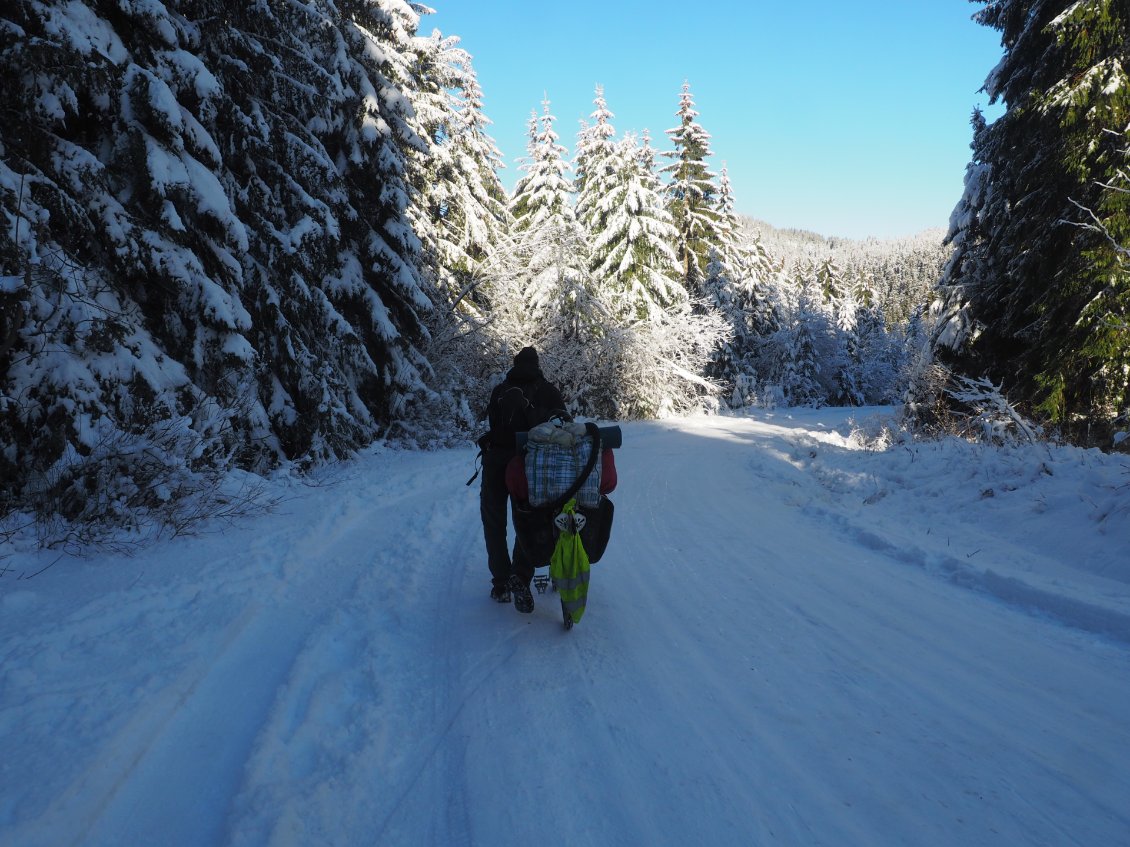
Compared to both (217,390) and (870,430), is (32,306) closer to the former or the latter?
(217,390)

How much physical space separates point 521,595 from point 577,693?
3.76 feet

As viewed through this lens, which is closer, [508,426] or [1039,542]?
[508,426]

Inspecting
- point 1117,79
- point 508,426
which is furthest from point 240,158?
point 1117,79

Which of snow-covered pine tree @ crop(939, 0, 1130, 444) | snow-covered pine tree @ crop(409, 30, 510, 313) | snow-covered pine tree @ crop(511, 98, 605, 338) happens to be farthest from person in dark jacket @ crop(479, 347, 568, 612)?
snow-covered pine tree @ crop(511, 98, 605, 338)

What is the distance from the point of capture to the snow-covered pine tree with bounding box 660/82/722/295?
3161 cm

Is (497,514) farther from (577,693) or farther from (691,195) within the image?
(691,195)

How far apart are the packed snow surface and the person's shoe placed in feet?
0.32

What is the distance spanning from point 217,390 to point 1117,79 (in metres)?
14.8

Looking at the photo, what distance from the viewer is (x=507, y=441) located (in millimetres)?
4629

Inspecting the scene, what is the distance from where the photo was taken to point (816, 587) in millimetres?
5152

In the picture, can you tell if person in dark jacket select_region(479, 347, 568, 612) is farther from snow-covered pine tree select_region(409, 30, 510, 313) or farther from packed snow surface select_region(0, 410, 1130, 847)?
snow-covered pine tree select_region(409, 30, 510, 313)

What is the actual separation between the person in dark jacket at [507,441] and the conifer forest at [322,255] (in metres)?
3.34

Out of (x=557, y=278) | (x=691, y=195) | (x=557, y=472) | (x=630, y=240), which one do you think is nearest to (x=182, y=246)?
(x=557, y=472)

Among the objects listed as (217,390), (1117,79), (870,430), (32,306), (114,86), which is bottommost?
(870,430)
